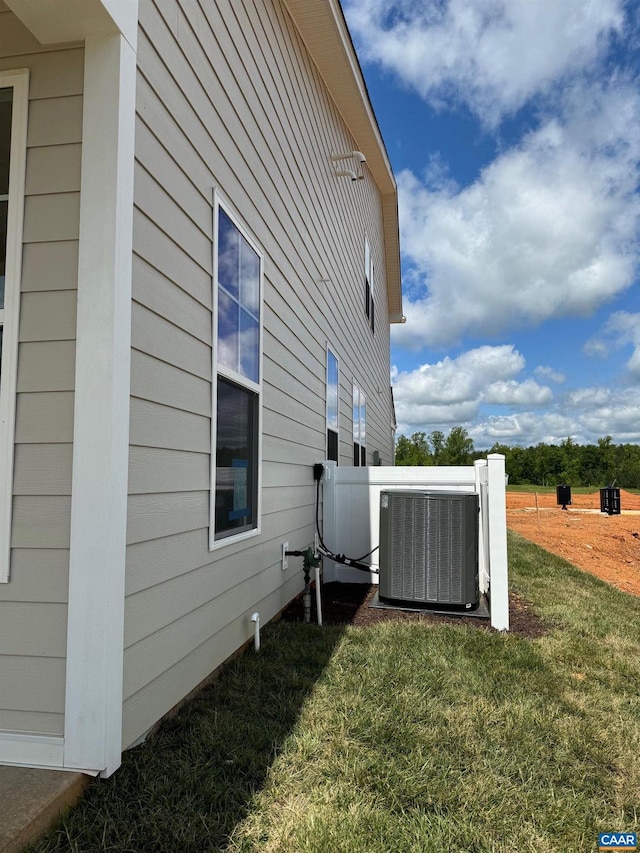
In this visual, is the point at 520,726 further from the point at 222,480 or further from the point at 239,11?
the point at 239,11

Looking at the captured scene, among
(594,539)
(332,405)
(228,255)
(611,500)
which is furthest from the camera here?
(611,500)

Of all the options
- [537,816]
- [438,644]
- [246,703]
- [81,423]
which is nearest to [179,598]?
[246,703]

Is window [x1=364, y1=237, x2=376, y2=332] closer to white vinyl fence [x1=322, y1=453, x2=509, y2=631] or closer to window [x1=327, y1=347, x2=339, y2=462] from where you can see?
window [x1=327, y1=347, x2=339, y2=462]

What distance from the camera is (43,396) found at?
1.95m

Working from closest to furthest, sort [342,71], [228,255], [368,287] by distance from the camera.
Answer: [228,255] < [342,71] < [368,287]

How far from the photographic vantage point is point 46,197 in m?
2.00

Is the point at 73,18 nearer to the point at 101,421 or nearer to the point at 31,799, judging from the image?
the point at 101,421

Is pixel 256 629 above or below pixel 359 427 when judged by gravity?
below

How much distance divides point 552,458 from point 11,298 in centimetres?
4515

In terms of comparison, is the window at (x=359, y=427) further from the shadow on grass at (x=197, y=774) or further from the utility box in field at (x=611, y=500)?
the utility box in field at (x=611, y=500)

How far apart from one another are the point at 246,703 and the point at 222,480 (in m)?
1.10

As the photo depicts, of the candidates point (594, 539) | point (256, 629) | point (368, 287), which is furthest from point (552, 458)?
point (256, 629)

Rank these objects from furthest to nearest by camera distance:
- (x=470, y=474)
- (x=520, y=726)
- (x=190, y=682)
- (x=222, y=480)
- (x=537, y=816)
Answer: (x=470, y=474) < (x=222, y=480) < (x=190, y=682) < (x=520, y=726) < (x=537, y=816)

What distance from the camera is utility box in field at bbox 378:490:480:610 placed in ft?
14.6
